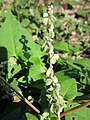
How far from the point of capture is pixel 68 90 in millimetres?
2178

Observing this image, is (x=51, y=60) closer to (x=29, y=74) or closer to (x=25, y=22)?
(x=29, y=74)

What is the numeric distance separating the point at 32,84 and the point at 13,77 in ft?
1.01

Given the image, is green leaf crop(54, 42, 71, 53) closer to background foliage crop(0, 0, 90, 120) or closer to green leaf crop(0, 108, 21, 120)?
Result: background foliage crop(0, 0, 90, 120)

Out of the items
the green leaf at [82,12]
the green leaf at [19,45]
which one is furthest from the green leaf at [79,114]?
the green leaf at [82,12]

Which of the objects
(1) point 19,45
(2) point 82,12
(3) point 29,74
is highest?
(1) point 19,45

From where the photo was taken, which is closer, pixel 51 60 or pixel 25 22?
pixel 51 60

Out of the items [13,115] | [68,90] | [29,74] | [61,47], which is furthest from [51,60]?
[61,47]

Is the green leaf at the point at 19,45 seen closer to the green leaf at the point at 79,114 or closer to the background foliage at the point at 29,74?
the background foliage at the point at 29,74

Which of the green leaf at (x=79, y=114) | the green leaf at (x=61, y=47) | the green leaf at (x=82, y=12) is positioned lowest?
the green leaf at (x=82, y=12)

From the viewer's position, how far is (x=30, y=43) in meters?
Result: 2.71

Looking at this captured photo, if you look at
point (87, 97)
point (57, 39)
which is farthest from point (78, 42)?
point (87, 97)

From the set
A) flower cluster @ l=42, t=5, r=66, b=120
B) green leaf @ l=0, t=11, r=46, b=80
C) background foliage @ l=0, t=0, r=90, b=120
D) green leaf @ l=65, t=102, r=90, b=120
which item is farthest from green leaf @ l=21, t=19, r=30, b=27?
flower cluster @ l=42, t=5, r=66, b=120

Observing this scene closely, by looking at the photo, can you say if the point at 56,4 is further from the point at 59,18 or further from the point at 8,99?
the point at 8,99

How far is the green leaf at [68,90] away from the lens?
214 cm
